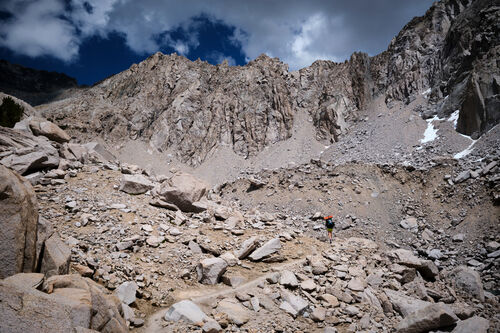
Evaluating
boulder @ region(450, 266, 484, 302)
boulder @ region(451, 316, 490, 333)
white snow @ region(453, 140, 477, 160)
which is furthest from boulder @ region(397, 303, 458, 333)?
white snow @ region(453, 140, 477, 160)

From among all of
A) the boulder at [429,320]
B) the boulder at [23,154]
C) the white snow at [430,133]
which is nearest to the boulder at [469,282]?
the boulder at [429,320]

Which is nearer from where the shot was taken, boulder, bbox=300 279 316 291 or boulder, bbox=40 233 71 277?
boulder, bbox=40 233 71 277

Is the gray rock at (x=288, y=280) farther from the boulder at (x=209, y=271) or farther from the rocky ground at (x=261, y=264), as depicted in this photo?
the boulder at (x=209, y=271)

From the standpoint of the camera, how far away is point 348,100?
174 ft

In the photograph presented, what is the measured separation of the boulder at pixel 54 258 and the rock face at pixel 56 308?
117 centimetres

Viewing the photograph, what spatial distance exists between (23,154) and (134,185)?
5.95 meters

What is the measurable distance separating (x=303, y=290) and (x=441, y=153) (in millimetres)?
26855

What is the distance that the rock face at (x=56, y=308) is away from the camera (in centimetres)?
362

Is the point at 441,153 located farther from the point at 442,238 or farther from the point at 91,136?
the point at 91,136

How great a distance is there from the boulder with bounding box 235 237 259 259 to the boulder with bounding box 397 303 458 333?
648 cm

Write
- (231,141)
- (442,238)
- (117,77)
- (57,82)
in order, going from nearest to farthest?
1. (442,238)
2. (231,141)
3. (117,77)
4. (57,82)

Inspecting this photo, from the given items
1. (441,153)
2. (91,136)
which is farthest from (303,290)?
(91,136)

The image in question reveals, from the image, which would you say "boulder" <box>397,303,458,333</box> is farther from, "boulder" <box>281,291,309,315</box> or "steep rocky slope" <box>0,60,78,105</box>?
"steep rocky slope" <box>0,60,78,105</box>

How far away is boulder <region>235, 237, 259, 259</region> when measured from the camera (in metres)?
11.5
